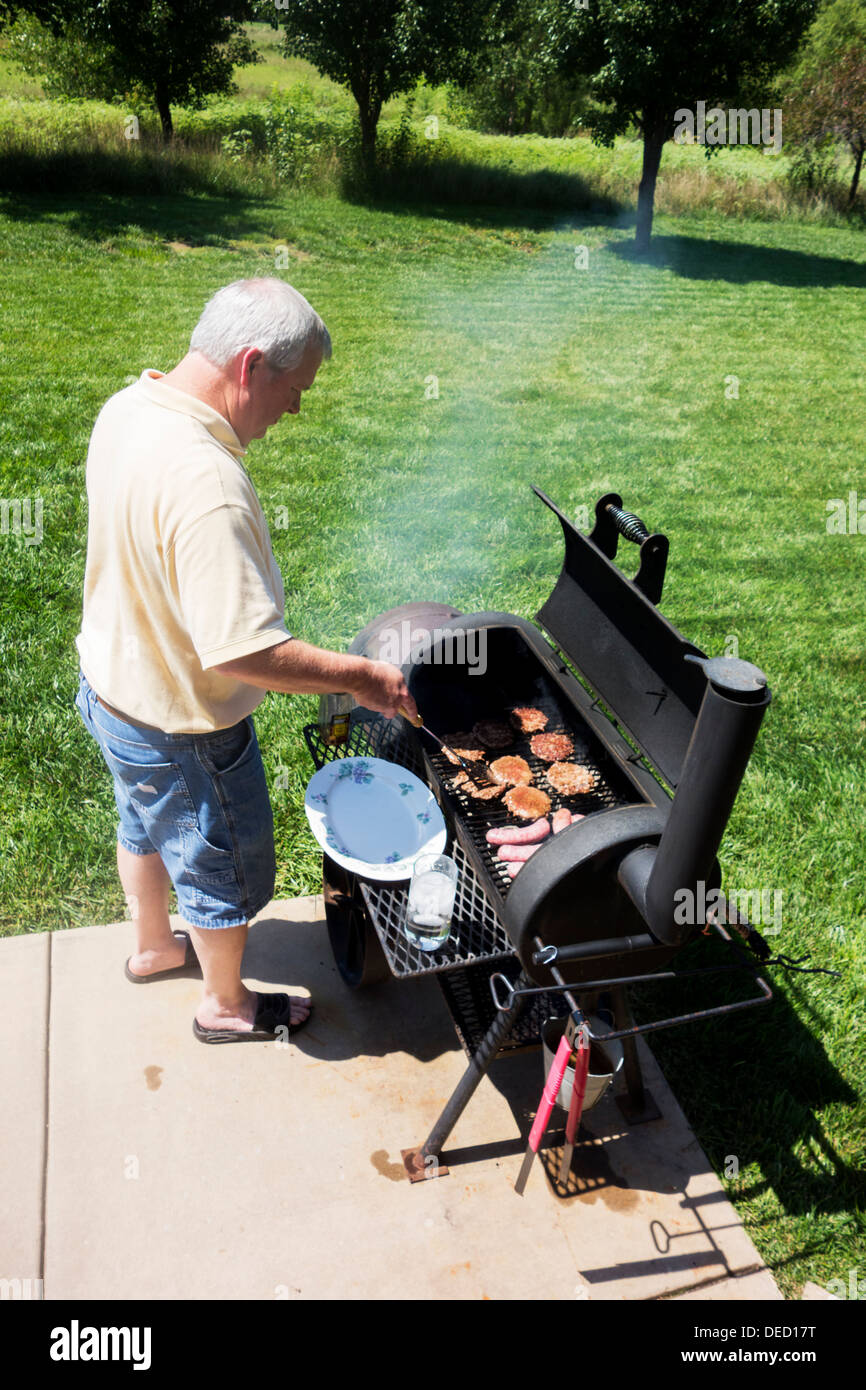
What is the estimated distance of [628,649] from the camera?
2881 mm

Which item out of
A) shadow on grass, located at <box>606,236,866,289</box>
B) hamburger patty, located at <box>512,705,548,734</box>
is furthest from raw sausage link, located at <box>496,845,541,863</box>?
shadow on grass, located at <box>606,236,866,289</box>

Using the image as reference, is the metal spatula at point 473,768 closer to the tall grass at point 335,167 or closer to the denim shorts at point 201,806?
the denim shorts at point 201,806

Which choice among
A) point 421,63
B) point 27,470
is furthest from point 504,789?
point 421,63

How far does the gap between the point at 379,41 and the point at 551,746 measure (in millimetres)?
24185

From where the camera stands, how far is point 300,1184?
102 inches

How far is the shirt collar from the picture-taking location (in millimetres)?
2158

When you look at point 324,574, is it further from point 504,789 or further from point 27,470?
point 504,789

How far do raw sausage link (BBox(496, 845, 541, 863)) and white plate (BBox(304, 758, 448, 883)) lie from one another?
19 centimetres

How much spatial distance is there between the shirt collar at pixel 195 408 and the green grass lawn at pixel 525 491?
2090mm

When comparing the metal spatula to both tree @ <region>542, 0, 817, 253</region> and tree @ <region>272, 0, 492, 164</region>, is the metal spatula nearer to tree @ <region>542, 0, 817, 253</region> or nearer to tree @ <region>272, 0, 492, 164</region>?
tree @ <region>542, 0, 817, 253</region>

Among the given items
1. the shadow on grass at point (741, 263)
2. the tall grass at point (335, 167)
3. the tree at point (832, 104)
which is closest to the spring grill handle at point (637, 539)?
the shadow on grass at point (741, 263)

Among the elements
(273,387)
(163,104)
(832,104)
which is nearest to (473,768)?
(273,387)

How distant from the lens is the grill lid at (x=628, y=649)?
8.30 ft

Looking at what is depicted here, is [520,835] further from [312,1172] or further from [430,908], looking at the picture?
[312,1172]
